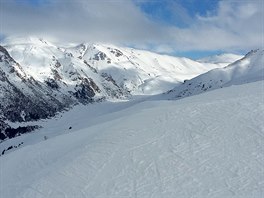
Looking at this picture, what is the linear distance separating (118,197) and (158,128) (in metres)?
12.4

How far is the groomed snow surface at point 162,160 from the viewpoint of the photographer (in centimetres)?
3048

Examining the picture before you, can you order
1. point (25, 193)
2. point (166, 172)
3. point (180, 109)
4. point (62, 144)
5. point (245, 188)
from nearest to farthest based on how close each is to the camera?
point (245, 188)
point (166, 172)
point (25, 193)
point (180, 109)
point (62, 144)

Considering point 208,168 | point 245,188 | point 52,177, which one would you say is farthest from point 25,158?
point 245,188

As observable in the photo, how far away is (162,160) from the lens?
34844 mm

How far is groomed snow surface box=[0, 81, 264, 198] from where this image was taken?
1200 inches

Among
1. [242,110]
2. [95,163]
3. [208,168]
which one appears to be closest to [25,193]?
[95,163]

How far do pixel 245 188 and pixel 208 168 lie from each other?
4188 millimetres

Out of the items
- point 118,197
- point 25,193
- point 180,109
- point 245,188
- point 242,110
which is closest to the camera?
point 245,188

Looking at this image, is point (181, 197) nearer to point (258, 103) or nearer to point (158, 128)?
point (158, 128)

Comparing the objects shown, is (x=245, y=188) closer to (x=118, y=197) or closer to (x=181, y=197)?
(x=181, y=197)

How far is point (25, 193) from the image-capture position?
35.8 metres

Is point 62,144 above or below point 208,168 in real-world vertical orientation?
above

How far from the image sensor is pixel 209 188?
29391 millimetres

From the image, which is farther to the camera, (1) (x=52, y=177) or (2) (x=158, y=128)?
(2) (x=158, y=128)
